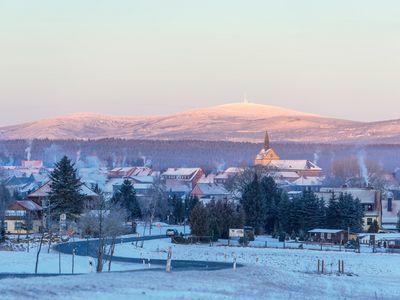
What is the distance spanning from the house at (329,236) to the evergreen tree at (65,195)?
15609 millimetres

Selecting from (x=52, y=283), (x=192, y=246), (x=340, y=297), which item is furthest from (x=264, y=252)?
(x=52, y=283)

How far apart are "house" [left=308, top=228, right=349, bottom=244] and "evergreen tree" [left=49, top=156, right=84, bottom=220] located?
15609 millimetres

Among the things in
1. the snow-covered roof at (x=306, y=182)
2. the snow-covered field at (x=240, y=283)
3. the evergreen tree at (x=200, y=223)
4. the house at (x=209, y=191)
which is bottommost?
the snow-covered field at (x=240, y=283)

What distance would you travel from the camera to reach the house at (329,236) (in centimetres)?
7562

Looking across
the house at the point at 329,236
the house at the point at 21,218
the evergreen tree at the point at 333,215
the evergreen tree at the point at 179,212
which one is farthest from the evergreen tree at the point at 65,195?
the evergreen tree at the point at 179,212

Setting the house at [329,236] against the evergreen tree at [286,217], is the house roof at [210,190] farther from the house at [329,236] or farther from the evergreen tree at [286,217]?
the house at [329,236]

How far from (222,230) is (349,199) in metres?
12.4

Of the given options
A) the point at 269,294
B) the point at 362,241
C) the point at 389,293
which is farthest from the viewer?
the point at 362,241

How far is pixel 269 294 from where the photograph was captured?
35406mm

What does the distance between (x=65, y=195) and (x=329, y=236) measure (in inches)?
702

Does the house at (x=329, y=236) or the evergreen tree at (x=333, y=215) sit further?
the evergreen tree at (x=333, y=215)

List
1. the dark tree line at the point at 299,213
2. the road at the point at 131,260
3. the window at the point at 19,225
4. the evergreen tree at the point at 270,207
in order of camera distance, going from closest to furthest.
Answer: the road at the point at 131,260 < the window at the point at 19,225 < the dark tree line at the point at 299,213 < the evergreen tree at the point at 270,207

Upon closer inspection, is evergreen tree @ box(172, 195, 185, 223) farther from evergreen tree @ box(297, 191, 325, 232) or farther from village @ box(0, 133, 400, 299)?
evergreen tree @ box(297, 191, 325, 232)

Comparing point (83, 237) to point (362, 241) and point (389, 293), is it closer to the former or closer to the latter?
point (362, 241)
